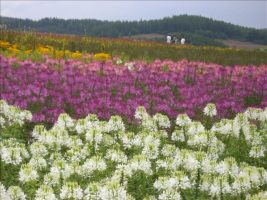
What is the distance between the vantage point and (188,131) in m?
8.34

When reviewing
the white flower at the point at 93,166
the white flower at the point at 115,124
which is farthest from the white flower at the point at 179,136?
the white flower at the point at 93,166

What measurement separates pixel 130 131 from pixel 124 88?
9.10 ft

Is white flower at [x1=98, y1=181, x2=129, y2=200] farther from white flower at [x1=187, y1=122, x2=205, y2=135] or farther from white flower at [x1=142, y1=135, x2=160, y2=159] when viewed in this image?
white flower at [x1=187, y1=122, x2=205, y2=135]

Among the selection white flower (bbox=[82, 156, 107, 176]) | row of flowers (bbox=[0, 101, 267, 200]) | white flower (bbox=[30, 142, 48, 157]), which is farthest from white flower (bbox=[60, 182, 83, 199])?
white flower (bbox=[30, 142, 48, 157])

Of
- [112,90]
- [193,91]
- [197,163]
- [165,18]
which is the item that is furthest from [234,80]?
[165,18]

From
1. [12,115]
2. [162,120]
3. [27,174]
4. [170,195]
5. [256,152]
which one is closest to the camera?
[170,195]

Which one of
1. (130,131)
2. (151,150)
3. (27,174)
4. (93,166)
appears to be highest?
(151,150)

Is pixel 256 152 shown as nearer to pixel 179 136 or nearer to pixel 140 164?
pixel 179 136

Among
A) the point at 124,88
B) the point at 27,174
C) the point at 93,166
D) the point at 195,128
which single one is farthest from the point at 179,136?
the point at 124,88

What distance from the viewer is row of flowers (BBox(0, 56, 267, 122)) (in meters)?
10.8

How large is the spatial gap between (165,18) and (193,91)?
10508 cm

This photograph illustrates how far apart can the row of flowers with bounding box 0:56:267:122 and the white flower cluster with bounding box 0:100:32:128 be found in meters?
0.84

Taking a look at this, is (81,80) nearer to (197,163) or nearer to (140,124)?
(140,124)

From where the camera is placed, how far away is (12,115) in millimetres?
9141
